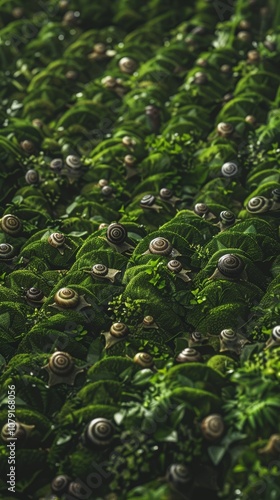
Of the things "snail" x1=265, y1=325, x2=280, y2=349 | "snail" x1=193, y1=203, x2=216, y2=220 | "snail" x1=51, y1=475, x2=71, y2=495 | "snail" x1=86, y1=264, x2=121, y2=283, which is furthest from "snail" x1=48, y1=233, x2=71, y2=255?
"snail" x1=51, y1=475, x2=71, y2=495

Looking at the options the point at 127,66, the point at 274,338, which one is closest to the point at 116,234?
the point at 274,338

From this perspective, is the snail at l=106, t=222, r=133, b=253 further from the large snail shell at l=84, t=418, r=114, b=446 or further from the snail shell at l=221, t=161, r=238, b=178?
the large snail shell at l=84, t=418, r=114, b=446

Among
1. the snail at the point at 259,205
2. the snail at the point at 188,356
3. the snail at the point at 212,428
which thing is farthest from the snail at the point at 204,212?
the snail at the point at 212,428

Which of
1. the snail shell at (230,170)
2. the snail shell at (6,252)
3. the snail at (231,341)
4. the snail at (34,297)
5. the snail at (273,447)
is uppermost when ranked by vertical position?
the snail at (273,447)

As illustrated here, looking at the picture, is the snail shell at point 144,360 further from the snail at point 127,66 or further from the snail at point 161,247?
the snail at point 127,66

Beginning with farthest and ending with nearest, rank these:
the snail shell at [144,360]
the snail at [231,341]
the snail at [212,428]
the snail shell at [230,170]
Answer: the snail shell at [230,170]
the snail at [231,341]
the snail shell at [144,360]
the snail at [212,428]

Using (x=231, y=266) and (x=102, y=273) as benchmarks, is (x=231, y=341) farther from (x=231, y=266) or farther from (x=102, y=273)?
(x=102, y=273)
